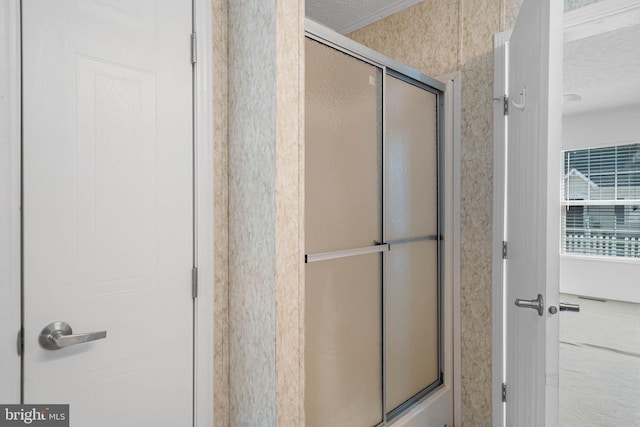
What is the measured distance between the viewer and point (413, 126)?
211cm

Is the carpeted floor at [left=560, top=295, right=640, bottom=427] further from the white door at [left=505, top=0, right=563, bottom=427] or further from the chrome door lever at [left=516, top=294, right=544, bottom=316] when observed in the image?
the chrome door lever at [left=516, top=294, right=544, bottom=316]

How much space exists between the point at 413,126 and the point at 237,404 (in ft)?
5.35

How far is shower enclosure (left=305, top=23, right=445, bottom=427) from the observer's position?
1.55m

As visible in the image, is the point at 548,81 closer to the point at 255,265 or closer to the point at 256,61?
the point at 256,61

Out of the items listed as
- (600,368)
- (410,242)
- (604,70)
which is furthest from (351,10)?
(600,368)

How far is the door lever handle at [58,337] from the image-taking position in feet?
3.48

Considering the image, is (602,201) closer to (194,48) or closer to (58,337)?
(194,48)

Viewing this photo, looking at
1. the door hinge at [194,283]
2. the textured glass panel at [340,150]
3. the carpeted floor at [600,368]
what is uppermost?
the textured glass panel at [340,150]

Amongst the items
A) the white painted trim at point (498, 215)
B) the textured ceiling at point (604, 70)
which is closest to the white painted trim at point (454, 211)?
the white painted trim at point (498, 215)

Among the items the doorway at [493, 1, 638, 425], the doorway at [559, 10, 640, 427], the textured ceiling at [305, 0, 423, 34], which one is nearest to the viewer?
the doorway at [493, 1, 638, 425]

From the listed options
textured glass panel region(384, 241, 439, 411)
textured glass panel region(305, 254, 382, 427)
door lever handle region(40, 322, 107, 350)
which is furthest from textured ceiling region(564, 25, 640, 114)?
door lever handle region(40, 322, 107, 350)

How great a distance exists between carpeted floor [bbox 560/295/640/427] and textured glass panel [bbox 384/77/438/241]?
165cm

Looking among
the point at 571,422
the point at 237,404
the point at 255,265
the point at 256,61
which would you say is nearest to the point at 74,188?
the point at 255,265

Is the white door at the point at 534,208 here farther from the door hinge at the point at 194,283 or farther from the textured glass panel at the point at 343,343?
the door hinge at the point at 194,283
